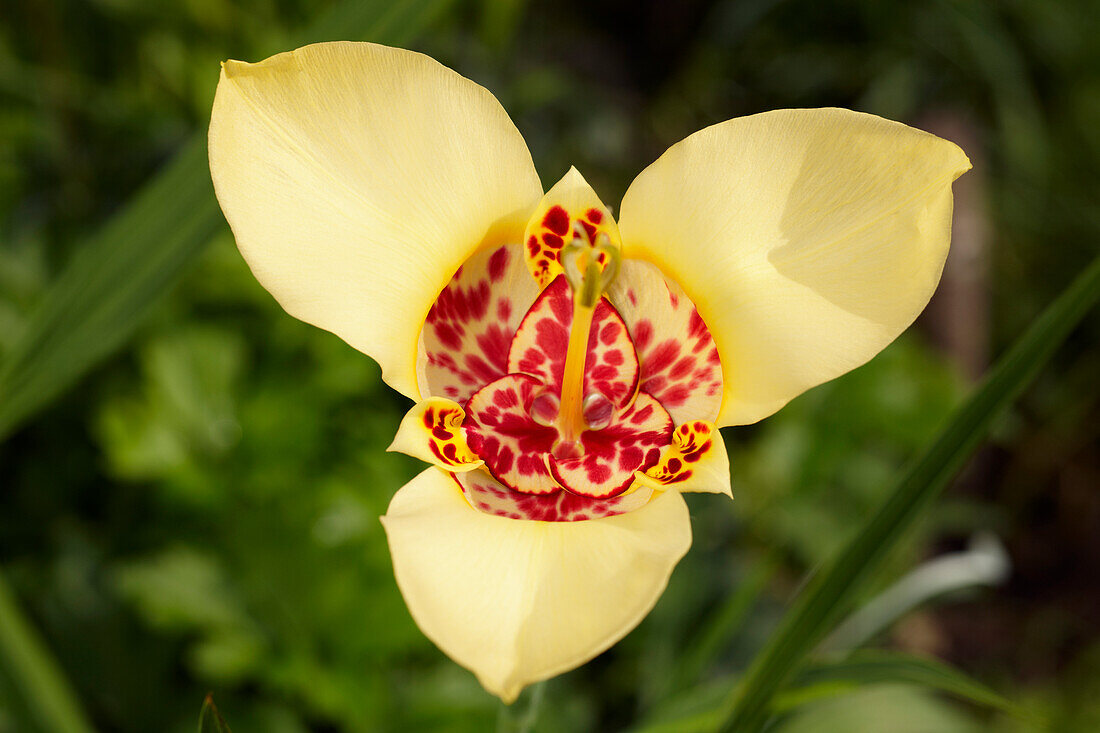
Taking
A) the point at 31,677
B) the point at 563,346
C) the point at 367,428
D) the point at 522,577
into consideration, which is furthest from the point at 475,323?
the point at 367,428

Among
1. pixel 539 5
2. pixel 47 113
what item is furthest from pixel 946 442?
pixel 539 5

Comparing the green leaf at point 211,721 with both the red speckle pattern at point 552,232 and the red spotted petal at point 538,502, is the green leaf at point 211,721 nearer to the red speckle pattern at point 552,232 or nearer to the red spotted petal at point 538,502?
the red spotted petal at point 538,502

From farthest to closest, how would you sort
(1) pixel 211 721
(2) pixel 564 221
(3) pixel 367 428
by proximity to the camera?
(3) pixel 367 428, (2) pixel 564 221, (1) pixel 211 721

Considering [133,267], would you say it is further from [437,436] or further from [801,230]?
[801,230]

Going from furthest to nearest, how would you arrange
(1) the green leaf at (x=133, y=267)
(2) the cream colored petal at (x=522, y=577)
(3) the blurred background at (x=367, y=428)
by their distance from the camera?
(3) the blurred background at (x=367, y=428)
(1) the green leaf at (x=133, y=267)
(2) the cream colored petal at (x=522, y=577)

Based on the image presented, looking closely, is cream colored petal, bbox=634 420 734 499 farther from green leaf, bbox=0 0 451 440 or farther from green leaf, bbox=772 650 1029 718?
green leaf, bbox=0 0 451 440

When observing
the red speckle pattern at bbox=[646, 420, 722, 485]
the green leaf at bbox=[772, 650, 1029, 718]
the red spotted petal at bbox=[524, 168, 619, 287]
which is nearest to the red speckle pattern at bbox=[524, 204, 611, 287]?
the red spotted petal at bbox=[524, 168, 619, 287]

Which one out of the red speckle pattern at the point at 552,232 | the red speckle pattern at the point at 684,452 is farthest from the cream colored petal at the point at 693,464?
the red speckle pattern at the point at 552,232
